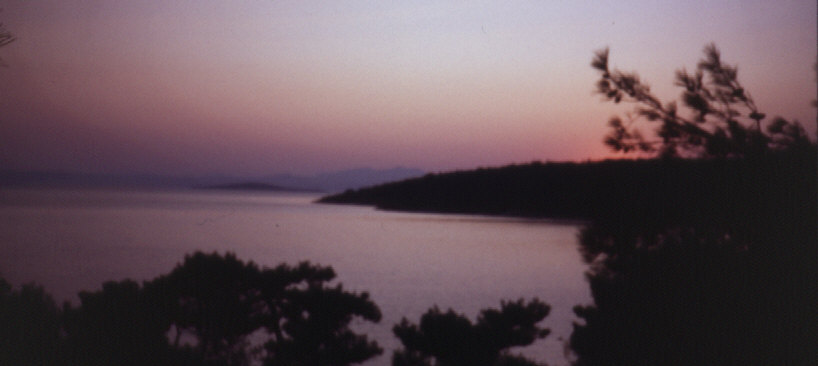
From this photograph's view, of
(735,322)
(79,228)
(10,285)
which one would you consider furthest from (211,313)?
(79,228)

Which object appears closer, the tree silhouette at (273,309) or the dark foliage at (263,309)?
the dark foliage at (263,309)

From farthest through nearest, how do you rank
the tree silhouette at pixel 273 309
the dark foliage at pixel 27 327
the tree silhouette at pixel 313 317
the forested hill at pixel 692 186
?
the tree silhouette at pixel 313 317
the tree silhouette at pixel 273 309
the forested hill at pixel 692 186
the dark foliage at pixel 27 327

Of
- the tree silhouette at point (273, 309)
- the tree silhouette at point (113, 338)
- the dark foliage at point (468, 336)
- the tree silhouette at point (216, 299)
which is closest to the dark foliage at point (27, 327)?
the tree silhouette at point (113, 338)

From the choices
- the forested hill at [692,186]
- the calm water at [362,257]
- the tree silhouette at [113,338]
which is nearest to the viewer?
the tree silhouette at [113,338]

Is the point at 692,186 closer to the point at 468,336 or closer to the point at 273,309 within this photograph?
the point at 468,336

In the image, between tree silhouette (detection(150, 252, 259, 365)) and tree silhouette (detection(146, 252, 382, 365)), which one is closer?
tree silhouette (detection(150, 252, 259, 365))

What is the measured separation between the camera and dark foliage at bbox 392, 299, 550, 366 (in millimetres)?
5602

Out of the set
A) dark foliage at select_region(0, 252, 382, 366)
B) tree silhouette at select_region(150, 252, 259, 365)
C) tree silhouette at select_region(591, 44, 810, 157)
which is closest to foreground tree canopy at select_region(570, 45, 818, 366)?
tree silhouette at select_region(591, 44, 810, 157)

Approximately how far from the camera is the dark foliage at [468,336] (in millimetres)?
5602

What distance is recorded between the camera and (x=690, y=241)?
119 inches

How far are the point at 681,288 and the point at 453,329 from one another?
3015 mm

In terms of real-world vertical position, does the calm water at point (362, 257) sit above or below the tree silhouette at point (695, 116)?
below

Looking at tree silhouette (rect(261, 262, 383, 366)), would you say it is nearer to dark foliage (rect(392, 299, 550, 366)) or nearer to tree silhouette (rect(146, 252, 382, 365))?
tree silhouette (rect(146, 252, 382, 365))

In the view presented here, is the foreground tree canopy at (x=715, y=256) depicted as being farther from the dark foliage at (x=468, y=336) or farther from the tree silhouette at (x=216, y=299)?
the tree silhouette at (x=216, y=299)
